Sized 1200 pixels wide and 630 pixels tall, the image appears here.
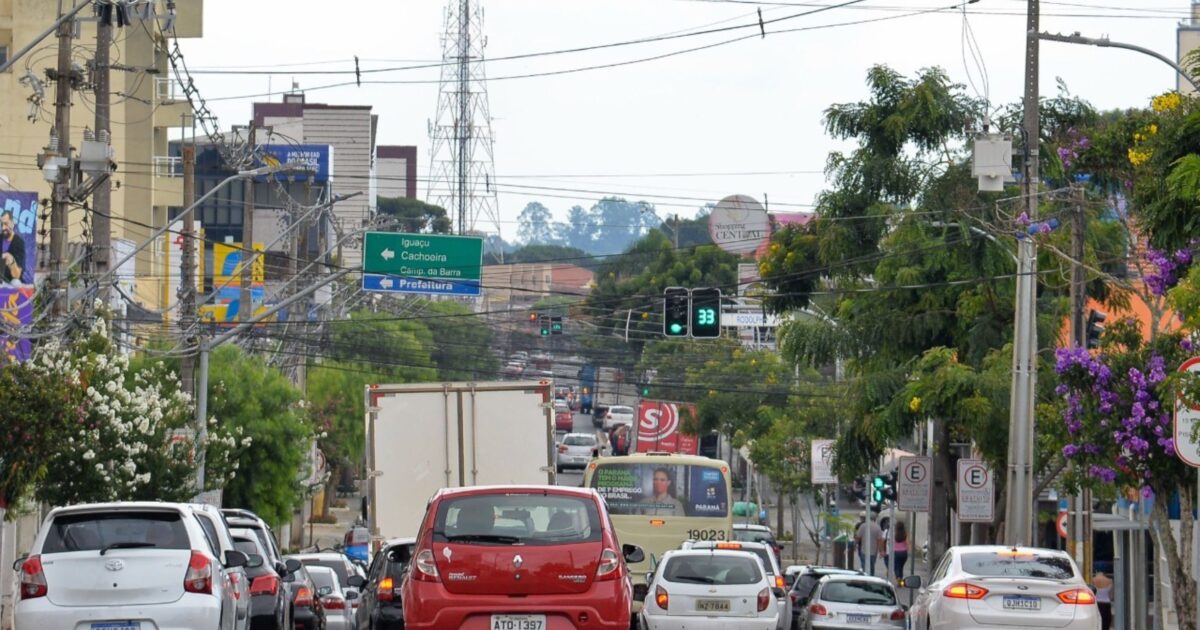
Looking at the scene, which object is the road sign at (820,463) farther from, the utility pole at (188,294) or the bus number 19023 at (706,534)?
the utility pole at (188,294)

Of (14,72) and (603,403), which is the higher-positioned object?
(14,72)

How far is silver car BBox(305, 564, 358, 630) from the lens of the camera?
2659 centimetres

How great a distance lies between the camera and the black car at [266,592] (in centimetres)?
1965

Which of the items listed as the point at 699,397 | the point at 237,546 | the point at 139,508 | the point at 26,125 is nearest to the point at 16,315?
the point at 237,546

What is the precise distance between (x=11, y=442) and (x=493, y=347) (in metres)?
71.9

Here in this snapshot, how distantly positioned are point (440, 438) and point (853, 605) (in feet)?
20.5

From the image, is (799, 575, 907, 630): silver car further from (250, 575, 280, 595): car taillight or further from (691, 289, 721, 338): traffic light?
(691, 289, 721, 338): traffic light

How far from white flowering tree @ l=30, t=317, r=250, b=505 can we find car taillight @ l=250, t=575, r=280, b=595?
4954mm

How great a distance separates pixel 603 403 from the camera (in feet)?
400

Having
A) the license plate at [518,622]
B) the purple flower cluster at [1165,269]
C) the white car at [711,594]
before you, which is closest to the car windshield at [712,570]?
the white car at [711,594]

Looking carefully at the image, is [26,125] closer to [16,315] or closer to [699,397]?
[699,397]

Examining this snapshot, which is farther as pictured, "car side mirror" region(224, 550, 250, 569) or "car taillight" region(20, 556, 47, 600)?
"car side mirror" region(224, 550, 250, 569)

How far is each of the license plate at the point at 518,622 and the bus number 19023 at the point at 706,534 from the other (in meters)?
16.5

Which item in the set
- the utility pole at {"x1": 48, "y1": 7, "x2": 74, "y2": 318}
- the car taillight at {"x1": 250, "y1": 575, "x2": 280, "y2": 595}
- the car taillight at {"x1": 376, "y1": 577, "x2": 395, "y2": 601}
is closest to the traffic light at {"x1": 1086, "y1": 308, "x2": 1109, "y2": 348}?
the utility pole at {"x1": 48, "y1": 7, "x2": 74, "y2": 318}
